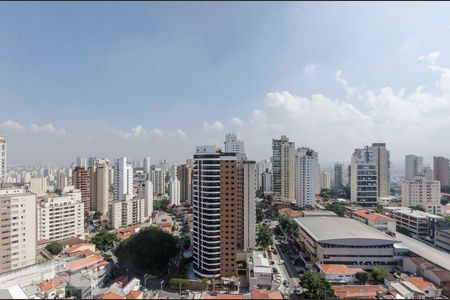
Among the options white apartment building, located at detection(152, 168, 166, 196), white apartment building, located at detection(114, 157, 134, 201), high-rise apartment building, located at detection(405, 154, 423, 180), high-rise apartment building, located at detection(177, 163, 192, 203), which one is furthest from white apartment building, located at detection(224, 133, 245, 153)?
high-rise apartment building, located at detection(405, 154, 423, 180)

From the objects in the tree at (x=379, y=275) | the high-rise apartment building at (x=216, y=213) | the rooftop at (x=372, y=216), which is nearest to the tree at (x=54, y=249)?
the high-rise apartment building at (x=216, y=213)

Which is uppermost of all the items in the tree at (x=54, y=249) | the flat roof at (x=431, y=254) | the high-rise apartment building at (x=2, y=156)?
the high-rise apartment building at (x=2, y=156)

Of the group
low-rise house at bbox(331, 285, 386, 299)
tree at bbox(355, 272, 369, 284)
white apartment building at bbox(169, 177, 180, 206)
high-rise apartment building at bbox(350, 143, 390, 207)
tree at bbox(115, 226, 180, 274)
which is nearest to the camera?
low-rise house at bbox(331, 285, 386, 299)

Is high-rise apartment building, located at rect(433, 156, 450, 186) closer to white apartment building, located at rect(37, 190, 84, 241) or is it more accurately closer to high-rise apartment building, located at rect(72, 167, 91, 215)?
high-rise apartment building, located at rect(72, 167, 91, 215)

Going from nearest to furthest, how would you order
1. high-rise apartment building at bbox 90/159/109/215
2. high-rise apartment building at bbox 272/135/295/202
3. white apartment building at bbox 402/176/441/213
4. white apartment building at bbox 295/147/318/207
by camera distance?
high-rise apartment building at bbox 90/159/109/215 → white apartment building at bbox 295/147/318/207 → white apartment building at bbox 402/176/441/213 → high-rise apartment building at bbox 272/135/295/202

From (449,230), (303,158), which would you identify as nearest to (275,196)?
(303,158)

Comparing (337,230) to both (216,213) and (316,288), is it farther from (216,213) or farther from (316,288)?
(216,213)

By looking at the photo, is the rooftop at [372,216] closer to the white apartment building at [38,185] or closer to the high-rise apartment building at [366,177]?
the high-rise apartment building at [366,177]
